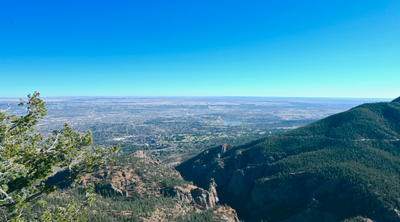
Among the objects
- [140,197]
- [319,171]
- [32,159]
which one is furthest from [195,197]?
[32,159]

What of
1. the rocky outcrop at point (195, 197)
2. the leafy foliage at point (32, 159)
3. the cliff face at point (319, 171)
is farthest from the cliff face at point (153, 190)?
the leafy foliage at point (32, 159)

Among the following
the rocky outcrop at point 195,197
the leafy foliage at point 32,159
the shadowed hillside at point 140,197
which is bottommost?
the rocky outcrop at point 195,197

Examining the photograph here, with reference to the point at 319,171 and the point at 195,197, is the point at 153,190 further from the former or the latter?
the point at 319,171

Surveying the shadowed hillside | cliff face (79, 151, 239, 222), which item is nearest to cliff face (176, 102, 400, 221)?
the shadowed hillside

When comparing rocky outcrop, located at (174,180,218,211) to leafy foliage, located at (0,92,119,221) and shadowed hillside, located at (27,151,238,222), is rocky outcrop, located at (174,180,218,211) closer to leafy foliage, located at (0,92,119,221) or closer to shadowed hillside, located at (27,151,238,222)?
shadowed hillside, located at (27,151,238,222)

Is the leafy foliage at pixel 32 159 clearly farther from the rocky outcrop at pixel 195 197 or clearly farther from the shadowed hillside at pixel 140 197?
the rocky outcrop at pixel 195 197

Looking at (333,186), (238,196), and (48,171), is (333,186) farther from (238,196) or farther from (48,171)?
(48,171)

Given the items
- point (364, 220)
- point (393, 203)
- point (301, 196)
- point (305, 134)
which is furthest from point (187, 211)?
point (305, 134)

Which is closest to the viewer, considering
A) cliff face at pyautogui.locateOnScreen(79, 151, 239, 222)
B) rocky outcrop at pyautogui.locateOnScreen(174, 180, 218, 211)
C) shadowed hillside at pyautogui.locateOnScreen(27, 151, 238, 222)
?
shadowed hillside at pyautogui.locateOnScreen(27, 151, 238, 222)
